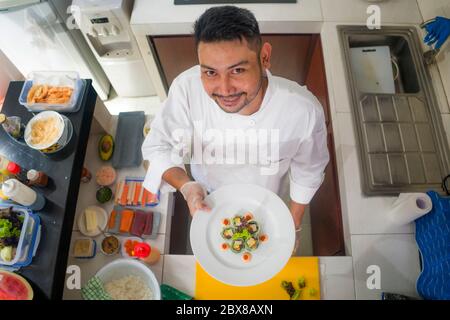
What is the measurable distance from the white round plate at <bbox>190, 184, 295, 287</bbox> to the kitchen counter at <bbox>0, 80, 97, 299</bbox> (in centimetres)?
35

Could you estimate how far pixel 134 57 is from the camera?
3.55 ft

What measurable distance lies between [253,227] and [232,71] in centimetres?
34

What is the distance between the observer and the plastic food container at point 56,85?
84 centimetres

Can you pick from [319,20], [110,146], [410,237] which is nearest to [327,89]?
[319,20]

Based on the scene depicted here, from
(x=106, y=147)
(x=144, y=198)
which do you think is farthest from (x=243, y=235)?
(x=106, y=147)

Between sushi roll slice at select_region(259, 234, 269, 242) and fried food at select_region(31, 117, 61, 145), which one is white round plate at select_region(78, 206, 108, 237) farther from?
sushi roll slice at select_region(259, 234, 269, 242)

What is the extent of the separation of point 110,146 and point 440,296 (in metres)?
0.97

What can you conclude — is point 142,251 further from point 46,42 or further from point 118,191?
point 46,42

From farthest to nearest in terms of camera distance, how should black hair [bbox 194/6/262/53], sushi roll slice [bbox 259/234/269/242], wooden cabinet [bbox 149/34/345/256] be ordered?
1. wooden cabinet [bbox 149/34/345/256]
2. sushi roll slice [bbox 259/234/269/242]
3. black hair [bbox 194/6/262/53]

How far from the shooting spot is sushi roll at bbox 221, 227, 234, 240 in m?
0.68

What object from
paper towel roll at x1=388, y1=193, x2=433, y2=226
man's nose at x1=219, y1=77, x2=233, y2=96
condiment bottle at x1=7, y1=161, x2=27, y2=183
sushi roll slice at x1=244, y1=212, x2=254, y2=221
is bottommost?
sushi roll slice at x1=244, y1=212, x2=254, y2=221

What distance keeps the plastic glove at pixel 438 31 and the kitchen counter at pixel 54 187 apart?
3.35ft

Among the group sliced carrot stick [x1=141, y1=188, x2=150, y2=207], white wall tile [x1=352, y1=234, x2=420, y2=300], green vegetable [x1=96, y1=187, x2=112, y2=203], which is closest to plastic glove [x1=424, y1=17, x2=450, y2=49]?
white wall tile [x1=352, y1=234, x2=420, y2=300]

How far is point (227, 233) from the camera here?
683mm
